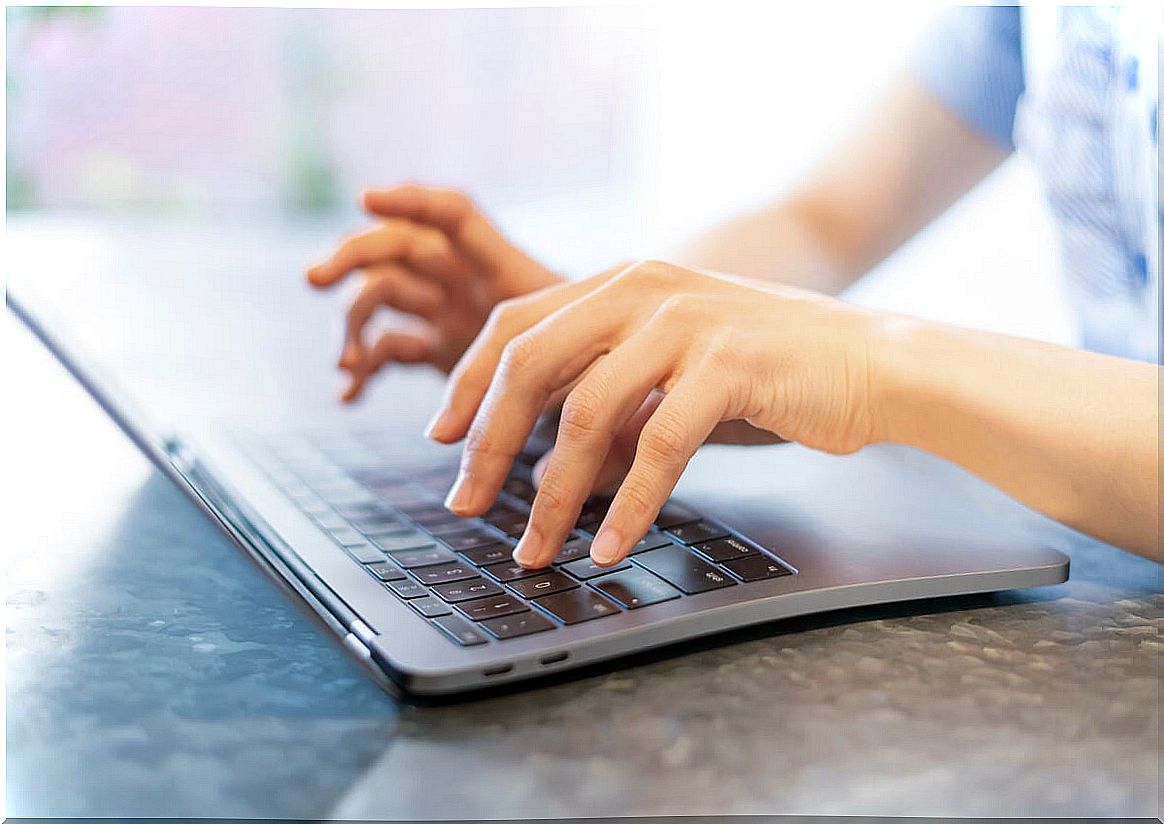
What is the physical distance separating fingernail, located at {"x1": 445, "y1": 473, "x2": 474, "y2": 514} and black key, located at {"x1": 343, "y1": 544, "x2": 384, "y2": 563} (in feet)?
0.16

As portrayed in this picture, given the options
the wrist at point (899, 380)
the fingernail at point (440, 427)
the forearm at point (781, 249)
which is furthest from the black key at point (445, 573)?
the forearm at point (781, 249)

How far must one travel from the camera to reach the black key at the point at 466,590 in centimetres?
39

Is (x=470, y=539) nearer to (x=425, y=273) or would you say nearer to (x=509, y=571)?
(x=509, y=571)

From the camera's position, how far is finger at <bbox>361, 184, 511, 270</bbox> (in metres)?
0.73

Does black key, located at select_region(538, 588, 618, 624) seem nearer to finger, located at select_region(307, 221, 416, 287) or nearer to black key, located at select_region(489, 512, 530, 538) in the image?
black key, located at select_region(489, 512, 530, 538)

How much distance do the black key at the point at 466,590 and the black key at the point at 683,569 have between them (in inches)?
2.4

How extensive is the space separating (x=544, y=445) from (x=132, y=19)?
2.96 meters

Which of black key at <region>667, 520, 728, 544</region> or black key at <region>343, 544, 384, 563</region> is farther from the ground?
black key at <region>667, 520, 728, 544</region>

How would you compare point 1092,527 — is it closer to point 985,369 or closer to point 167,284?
point 985,369

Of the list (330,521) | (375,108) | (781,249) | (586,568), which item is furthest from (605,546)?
(375,108)

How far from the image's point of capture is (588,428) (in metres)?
0.45

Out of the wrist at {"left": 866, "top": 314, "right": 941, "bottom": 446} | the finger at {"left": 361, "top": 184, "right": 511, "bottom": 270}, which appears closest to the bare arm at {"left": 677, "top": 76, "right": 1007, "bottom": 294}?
the finger at {"left": 361, "top": 184, "right": 511, "bottom": 270}

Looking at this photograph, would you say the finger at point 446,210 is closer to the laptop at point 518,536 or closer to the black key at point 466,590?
the laptop at point 518,536

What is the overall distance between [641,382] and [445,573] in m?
0.12
